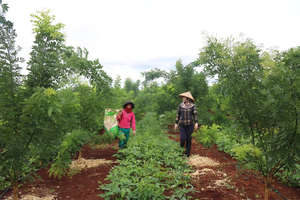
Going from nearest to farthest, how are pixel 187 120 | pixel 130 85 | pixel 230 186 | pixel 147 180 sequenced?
pixel 147 180, pixel 230 186, pixel 187 120, pixel 130 85

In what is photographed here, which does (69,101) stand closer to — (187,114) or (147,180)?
(147,180)

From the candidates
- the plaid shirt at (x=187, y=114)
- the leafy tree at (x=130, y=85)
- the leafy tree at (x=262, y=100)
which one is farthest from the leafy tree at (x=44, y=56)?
the leafy tree at (x=130, y=85)

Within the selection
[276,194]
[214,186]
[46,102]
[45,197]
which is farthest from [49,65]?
[276,194]

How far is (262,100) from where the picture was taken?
3092mm

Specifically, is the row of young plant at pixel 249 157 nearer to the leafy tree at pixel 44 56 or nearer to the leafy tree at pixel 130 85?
the leafy tree at pixel 44 56

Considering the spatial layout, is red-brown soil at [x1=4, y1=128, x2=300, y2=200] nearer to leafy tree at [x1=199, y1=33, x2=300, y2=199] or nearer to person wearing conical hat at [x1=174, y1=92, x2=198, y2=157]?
leafy tree at [x1=199, y1=33, x2=300, y2=199]

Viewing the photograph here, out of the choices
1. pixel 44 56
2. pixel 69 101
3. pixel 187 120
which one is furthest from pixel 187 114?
pixel 44 56

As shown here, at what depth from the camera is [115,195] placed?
349 centimetres

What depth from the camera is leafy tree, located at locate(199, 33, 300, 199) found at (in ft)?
8.32

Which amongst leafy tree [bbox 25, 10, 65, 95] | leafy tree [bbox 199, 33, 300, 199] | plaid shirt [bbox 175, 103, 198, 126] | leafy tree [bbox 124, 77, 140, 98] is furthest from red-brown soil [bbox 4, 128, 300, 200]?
leafy tree [bbox 124, 77, 140, 98]

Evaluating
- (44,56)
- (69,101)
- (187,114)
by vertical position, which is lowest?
(187,114)

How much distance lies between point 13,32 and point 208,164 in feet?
17.3

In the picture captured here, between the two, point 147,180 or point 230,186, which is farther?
point 230,186

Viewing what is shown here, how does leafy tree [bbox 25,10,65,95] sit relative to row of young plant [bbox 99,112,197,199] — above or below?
above
